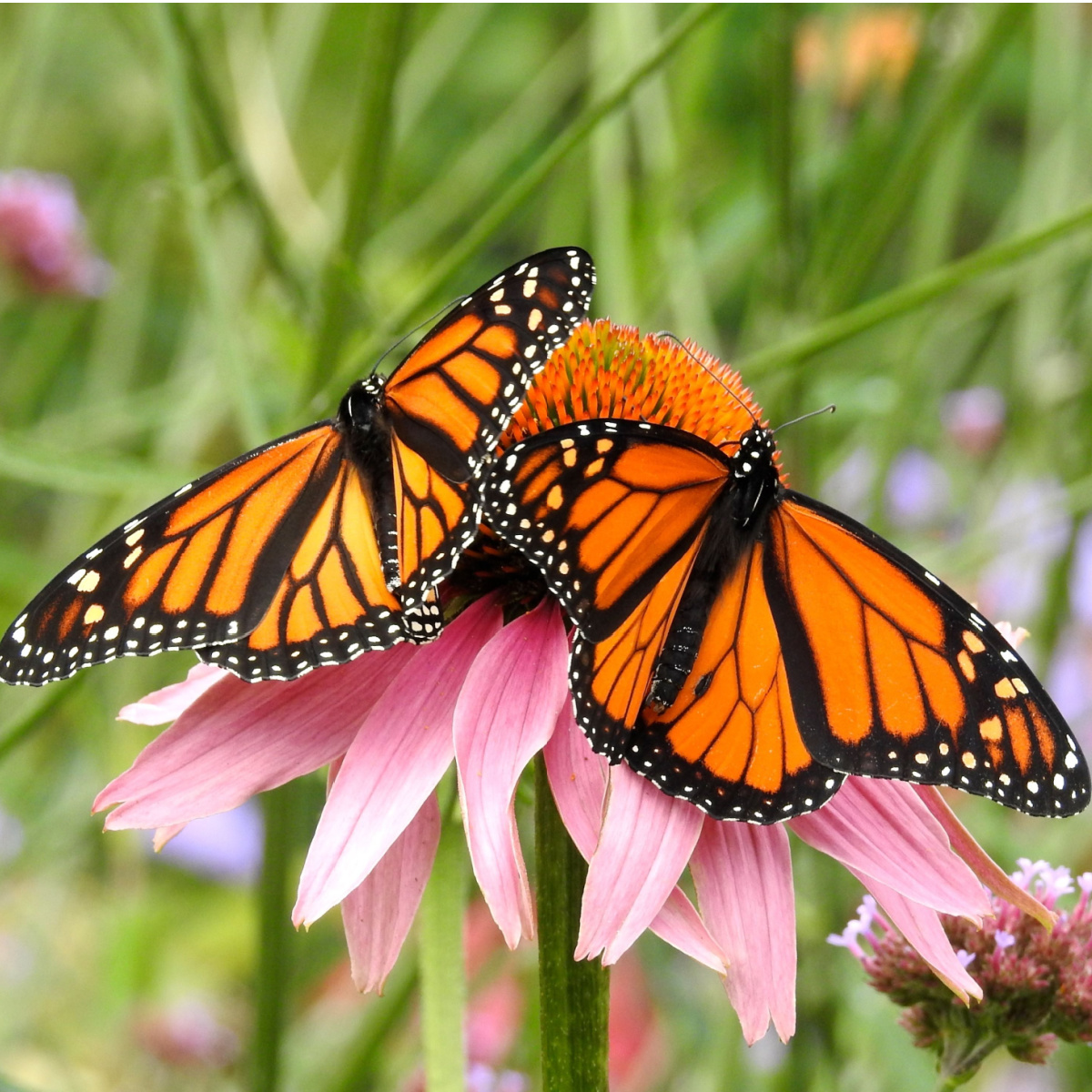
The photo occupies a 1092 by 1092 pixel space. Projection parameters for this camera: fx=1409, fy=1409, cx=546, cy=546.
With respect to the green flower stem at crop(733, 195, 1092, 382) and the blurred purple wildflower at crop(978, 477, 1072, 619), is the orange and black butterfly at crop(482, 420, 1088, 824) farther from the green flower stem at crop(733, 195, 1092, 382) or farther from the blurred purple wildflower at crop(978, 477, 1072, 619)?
the blurred purple wildflower at crop(978, 477, 1072, 619)

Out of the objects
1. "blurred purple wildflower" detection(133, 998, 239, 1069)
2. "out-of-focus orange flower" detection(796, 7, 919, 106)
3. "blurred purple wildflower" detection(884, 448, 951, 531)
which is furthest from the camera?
"blurred purple wildflower" detection(884, 448, 951, 531)

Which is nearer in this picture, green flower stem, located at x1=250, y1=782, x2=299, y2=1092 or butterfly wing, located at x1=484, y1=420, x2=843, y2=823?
butterfly wing, located at x1=484, y1=420, x2=843, y2=823

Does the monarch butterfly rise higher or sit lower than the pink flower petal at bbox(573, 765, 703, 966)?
higher

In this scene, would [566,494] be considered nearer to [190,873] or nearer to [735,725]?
[735,725]

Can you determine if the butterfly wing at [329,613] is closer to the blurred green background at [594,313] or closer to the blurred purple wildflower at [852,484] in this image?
the blurred green background at [594,313]

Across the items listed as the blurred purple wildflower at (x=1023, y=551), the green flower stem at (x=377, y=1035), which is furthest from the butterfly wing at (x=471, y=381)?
the blurred purple wildflower at (x=1023, y=551)

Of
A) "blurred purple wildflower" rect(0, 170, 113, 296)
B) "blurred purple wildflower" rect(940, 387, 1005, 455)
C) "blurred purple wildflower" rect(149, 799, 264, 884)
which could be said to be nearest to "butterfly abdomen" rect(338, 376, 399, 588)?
"blurred purple wildflower" rect(0, 170, 113, 296)

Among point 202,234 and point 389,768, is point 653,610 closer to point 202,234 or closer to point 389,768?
point 389,768
